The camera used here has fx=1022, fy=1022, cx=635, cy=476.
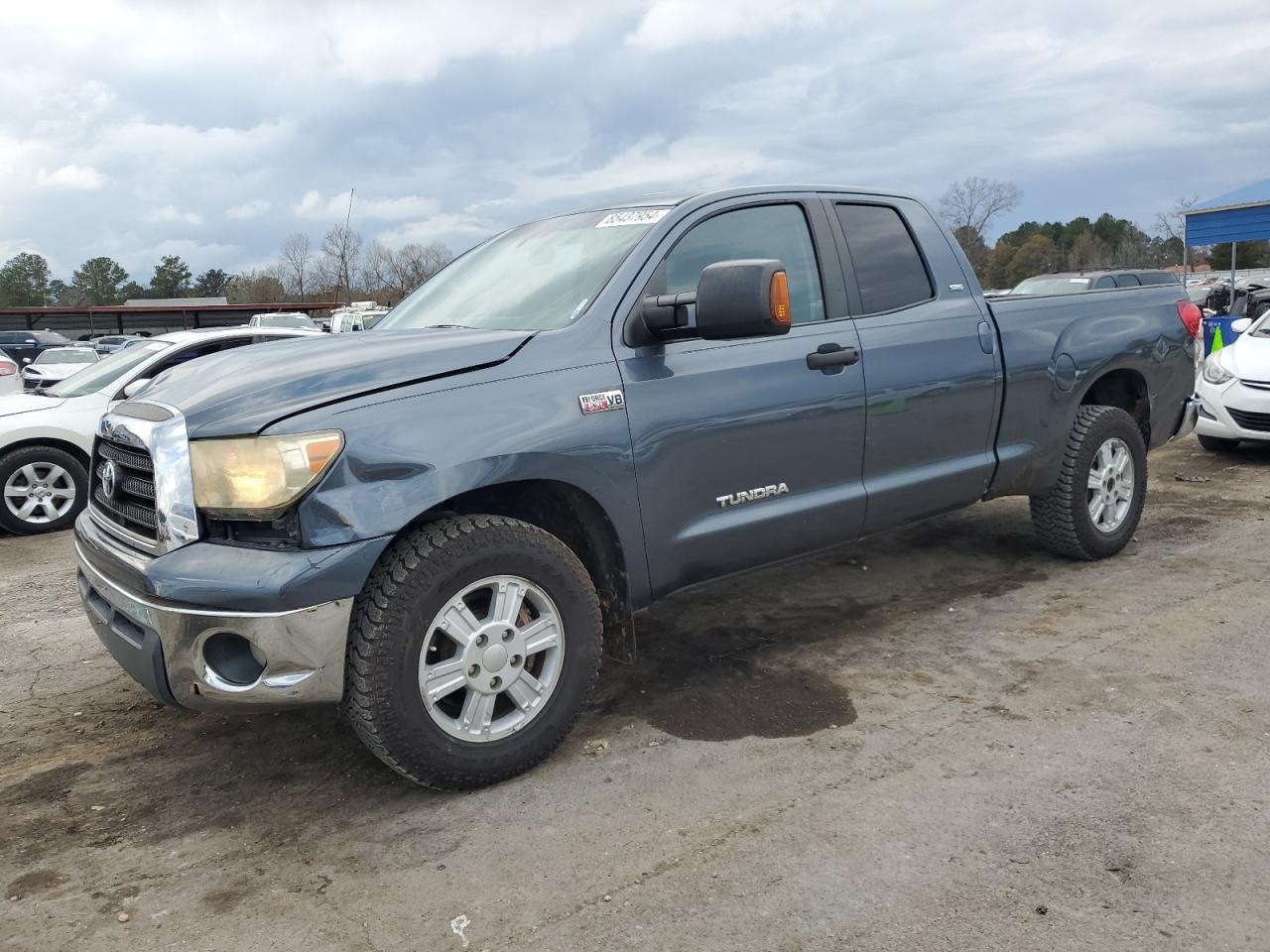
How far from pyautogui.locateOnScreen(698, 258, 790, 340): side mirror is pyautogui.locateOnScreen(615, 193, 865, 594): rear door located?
224 millimetres

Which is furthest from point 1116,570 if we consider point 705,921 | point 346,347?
point 346,347

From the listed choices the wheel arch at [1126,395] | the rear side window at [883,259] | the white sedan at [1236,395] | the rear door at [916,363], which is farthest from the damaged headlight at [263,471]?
the white sedan at [1236,395]

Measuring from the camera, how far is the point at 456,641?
3076 mm

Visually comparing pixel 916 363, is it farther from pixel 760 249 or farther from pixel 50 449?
pixel 50 449

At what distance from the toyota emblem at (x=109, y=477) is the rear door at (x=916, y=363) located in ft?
9.03

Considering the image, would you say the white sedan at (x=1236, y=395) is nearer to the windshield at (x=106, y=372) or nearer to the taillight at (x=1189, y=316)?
the taillight at (x=1189, y=316)

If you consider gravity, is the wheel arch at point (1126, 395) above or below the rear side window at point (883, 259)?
below

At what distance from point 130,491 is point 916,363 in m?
3.04

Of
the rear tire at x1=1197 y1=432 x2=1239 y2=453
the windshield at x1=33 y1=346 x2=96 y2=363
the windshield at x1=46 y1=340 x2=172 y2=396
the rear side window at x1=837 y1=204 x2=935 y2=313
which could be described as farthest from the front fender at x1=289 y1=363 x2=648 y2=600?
the windshield at x1=33 y1=346 x2=96 y2=363

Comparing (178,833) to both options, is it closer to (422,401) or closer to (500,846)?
(500,846)

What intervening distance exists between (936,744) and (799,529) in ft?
3.17

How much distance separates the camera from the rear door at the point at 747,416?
11.6ft

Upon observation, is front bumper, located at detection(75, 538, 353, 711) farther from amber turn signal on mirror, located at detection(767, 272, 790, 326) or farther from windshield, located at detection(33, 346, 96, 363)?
windshield, located at detection(33, 346, 96, 363)

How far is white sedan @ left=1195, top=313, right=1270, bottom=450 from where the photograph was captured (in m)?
8.45
